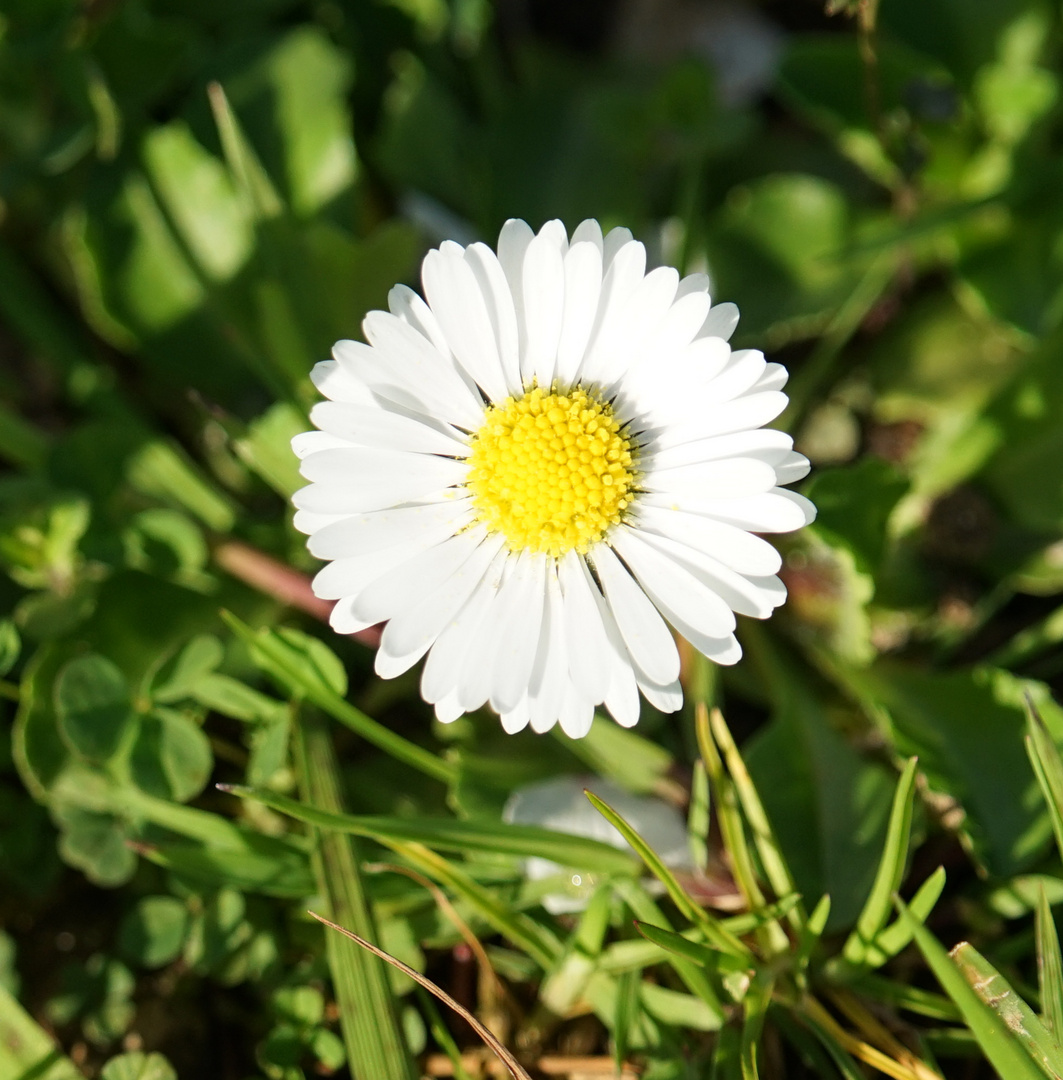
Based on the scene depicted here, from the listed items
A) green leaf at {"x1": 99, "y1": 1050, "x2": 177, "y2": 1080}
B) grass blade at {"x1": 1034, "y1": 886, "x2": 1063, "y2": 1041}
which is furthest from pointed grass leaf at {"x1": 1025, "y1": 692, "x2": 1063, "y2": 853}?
green leaf at {"x1": 99, "y1": 1050, "x2": 177, "y2": 1080}

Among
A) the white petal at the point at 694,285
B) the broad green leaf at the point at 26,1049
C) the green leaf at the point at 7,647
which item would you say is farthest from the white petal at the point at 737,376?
the broad green leaf at the point at 26,1049

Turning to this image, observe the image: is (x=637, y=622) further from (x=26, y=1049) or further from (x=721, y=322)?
(x=26, y=1049)

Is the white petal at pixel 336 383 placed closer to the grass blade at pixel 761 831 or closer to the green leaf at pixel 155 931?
the grass blade at pixel 761 831

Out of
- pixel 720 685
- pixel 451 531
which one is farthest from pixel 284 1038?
pixel 720 685

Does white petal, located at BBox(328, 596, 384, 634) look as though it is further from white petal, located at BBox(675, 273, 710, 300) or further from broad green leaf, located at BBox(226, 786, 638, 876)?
white petal, located at BBox(675, 273, 710, 300)

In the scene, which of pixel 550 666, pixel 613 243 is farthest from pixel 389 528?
pixel 613 243
